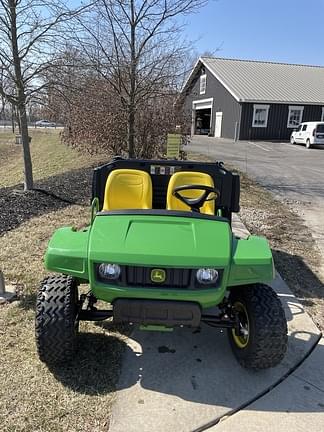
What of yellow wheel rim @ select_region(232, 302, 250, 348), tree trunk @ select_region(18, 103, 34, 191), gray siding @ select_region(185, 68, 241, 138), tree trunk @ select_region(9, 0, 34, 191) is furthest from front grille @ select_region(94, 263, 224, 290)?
gray siding @ select_region(185, 68, 241, 138)

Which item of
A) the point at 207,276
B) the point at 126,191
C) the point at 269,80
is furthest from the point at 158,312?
the point at 269,80

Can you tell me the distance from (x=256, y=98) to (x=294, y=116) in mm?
3670

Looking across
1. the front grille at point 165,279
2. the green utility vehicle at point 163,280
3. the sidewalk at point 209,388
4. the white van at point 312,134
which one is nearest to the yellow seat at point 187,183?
the green utility vehicle at point 163,280

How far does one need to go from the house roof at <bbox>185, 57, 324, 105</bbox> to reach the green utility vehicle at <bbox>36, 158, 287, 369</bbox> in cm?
2593

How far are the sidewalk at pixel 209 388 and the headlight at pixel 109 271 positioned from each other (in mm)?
742

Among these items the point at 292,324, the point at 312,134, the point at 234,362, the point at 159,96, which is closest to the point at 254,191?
the point at 159,96

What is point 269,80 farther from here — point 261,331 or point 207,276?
point 207,276

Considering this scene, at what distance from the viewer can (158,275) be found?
2445 mm

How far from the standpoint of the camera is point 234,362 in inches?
115

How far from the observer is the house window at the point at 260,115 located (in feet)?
91.5

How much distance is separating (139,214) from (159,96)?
21.8 ft

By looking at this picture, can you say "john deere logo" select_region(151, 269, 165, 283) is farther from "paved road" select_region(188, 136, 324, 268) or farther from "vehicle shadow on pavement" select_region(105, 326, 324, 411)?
"paved road" select_region(188, 136, 324, 268)

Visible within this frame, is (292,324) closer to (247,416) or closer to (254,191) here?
(247,416)

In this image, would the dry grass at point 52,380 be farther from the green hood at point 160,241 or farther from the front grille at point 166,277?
the green hood at point 160,241
